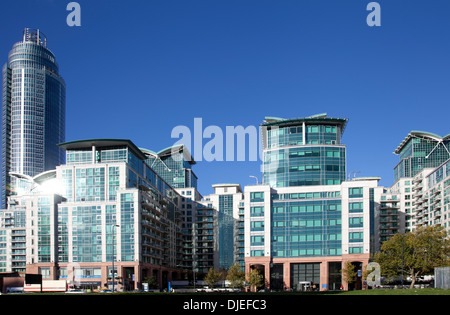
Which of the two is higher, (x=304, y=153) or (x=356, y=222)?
(x=304, y=153)

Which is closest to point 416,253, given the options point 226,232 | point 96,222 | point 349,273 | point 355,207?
point 349,273

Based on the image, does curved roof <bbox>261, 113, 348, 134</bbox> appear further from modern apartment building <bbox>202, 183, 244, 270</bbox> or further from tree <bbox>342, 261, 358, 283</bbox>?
modern apartment building <bbox>202, 183, 244, 270</bbox>

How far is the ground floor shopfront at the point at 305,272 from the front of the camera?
392 feet

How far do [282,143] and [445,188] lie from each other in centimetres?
4541

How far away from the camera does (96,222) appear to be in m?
130

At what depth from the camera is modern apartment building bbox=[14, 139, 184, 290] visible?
5012 inches

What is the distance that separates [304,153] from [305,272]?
30.5m

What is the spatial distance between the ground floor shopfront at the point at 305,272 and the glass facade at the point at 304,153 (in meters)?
20.0

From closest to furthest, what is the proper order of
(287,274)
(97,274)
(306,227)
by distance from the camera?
(287,274)
(306,227)
(97,274)

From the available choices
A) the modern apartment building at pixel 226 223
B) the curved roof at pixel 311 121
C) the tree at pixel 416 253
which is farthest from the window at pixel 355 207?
the modern apartment building at pixel 226 223

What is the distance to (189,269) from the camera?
631 feet

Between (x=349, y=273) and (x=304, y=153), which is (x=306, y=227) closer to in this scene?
(x=349, y=273)
